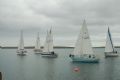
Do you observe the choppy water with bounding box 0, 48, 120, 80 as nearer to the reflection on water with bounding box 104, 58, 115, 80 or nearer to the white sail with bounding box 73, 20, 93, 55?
the reflection on water with bounding box 104, 58, 115, 80

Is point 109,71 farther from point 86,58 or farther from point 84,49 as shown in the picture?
point 86,58

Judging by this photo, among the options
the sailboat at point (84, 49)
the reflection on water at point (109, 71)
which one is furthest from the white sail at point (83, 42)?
the reflection on water at point (109, 71)

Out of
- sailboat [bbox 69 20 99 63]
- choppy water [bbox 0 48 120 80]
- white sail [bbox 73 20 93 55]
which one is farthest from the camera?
sailboat [bbox 69 20 99 63]

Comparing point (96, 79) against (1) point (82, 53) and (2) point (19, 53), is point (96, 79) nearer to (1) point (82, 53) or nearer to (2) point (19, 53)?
(1) point (82, 53)

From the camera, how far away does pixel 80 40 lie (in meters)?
80.8

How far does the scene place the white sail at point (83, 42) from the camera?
260 feet

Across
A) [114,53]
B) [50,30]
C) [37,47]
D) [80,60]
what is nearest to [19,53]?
[37,47]

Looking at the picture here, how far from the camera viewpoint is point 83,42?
3169 inches

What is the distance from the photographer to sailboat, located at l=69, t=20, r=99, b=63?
79688 millimetres

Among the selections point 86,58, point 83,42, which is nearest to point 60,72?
point 83,42

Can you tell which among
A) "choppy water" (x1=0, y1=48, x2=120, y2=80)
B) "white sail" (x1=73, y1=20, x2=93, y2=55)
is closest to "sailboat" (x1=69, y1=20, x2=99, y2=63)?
"white sail" (x1=73, y1=20, x2=93, y2=55)

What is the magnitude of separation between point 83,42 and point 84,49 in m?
2.20

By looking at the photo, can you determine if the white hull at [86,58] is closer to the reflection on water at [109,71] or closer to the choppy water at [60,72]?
the choppy water at [60,72]

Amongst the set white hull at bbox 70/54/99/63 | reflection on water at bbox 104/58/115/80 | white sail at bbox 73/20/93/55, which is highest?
white sail at bbox 73/20/93/55
